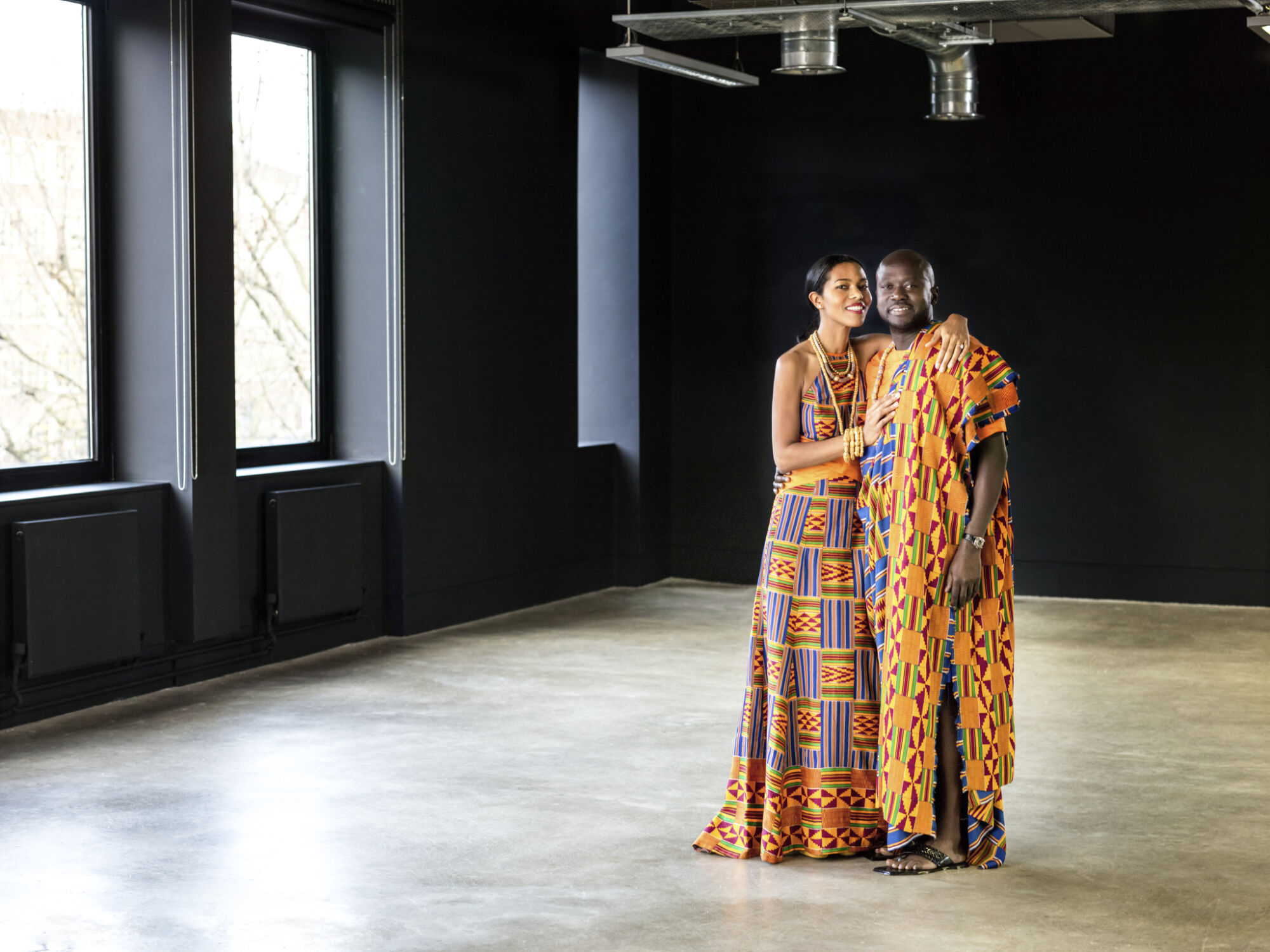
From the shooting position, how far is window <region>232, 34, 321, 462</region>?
6.95m

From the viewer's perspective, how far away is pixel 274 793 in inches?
192

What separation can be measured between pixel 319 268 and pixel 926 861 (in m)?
4.42

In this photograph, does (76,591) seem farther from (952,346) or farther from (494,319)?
(952,346)

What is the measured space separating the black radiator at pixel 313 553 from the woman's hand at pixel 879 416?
339 cm

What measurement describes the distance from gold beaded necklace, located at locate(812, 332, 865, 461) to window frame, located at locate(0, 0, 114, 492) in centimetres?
320

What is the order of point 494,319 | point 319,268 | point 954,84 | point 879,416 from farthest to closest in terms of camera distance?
point 954,84, point 494,319, point 319,268, point 879,416

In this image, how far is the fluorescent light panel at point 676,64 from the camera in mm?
6746

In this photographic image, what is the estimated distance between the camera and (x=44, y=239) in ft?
19.9

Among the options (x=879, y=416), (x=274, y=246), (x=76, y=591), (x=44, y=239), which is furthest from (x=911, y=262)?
(x=274, y=246)

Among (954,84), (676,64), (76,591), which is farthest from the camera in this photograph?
(954,84)

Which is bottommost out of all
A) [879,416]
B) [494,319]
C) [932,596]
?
[932,596]

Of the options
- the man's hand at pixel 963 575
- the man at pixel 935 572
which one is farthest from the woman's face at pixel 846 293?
the man's hand at pixel 963 575

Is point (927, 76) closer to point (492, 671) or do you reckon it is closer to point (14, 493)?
point (492, 671)

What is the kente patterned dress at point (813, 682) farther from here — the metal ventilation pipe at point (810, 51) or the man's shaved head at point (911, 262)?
the metal ventilation pipe at point (810, 51)
